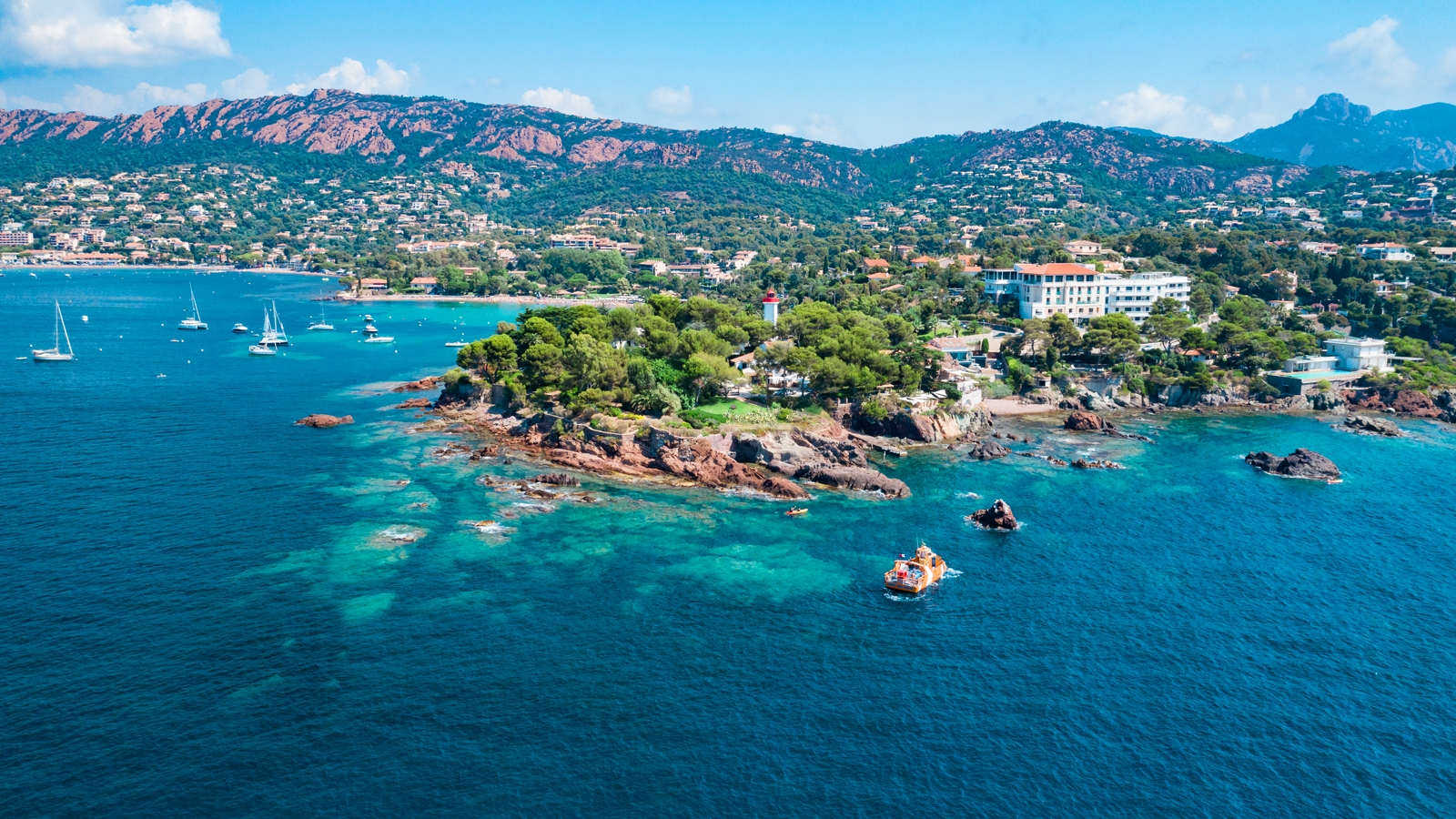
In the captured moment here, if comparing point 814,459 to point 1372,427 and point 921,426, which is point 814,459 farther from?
point 1372,427

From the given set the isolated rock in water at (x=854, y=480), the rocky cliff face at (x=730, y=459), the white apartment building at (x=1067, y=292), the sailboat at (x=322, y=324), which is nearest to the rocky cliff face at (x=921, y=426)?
the rocky cliff face at (x=730, y=459)

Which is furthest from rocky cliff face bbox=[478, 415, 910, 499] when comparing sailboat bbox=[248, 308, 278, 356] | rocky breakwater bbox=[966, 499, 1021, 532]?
sailboat bbox=[248, 308, 278, 356]

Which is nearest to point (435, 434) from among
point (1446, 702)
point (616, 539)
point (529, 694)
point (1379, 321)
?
point (616, 539)

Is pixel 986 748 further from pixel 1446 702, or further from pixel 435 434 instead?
pixel 435 434

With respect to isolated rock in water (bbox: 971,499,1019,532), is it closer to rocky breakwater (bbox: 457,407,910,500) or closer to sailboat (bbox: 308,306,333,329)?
rocky breakwater (bbox: 457,407,910,500)

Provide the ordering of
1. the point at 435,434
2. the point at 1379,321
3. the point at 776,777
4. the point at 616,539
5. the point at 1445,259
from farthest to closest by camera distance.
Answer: the point at 1445,259, the point at 1379,321, the point at 435,434, the point at 616,539, the point at 776,777
